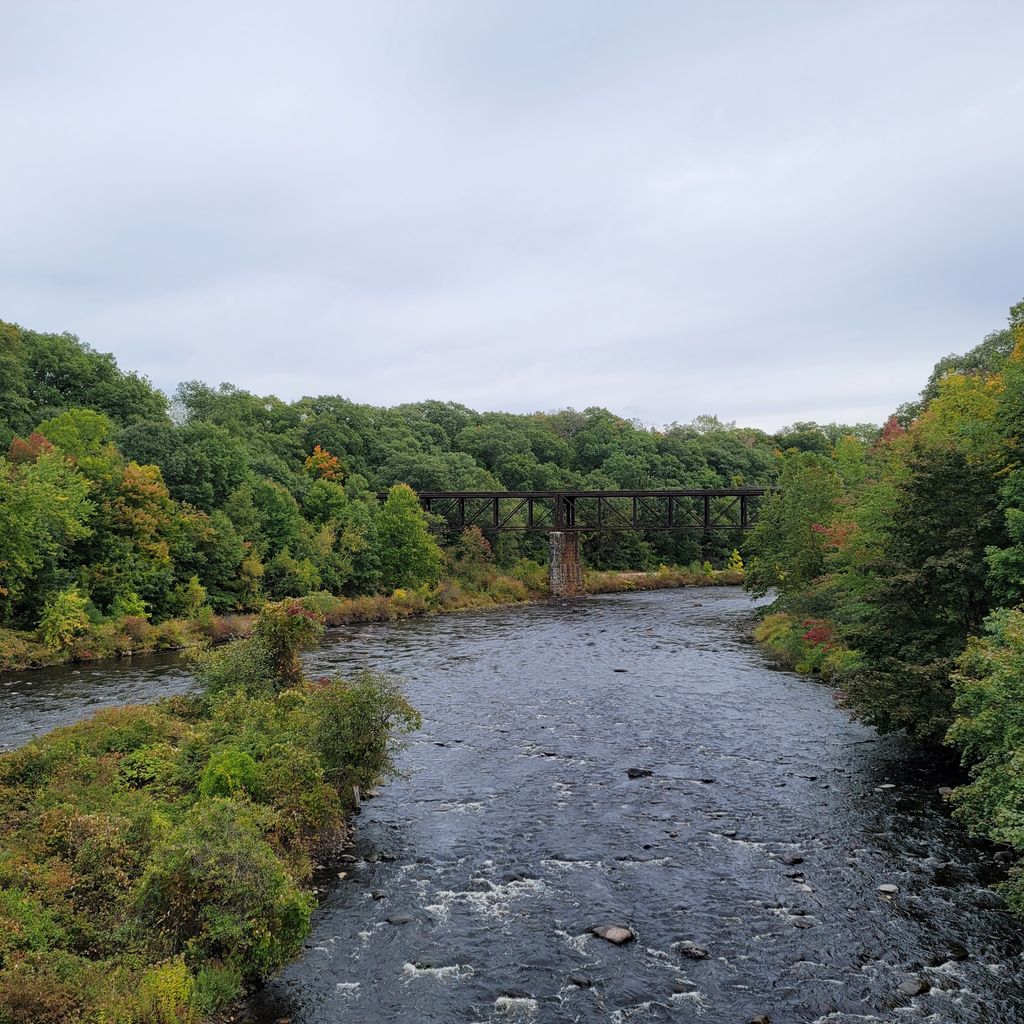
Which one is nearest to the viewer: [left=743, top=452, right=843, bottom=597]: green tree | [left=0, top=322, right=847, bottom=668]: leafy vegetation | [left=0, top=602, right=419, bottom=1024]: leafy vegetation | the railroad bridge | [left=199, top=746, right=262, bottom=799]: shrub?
[left=0, top=602, right=419, bottom=1024]: leafy vegetation

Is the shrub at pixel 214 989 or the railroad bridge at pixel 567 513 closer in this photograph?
the shrub at pixel 214 989

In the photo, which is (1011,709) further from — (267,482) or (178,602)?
(267,482)

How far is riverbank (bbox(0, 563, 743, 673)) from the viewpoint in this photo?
40.5 metres

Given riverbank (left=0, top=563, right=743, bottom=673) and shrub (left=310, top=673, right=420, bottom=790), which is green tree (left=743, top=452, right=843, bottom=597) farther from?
shrub (left=310, top=673, right=420, bottom=790)

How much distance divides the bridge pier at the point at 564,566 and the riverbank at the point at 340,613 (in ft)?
4.52

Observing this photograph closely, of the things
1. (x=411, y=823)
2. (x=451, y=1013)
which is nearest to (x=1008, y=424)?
(x=411, y=823)

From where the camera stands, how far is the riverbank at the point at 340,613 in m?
40.5

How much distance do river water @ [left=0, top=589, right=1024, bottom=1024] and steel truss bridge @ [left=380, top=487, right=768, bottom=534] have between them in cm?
4991

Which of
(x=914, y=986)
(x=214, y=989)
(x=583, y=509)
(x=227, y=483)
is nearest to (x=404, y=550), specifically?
(x=227, y=483)

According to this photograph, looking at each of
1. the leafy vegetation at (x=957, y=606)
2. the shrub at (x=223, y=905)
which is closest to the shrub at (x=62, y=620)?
the shrub at (x=223, y=905)

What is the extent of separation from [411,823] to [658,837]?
239 inches

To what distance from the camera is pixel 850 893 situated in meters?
15.6

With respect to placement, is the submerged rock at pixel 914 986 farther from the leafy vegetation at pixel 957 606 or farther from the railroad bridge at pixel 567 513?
the railroad bridge at pixel 567 513

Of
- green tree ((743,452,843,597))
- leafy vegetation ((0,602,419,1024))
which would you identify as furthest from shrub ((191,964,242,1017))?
green tree ((743,452,843,597))
